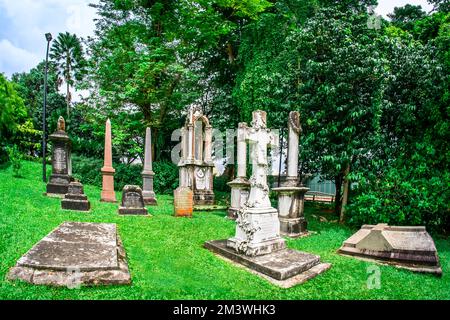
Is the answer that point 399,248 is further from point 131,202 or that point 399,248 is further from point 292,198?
point 131,202

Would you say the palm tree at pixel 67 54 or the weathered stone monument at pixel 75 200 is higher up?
the palm tree at pixel 67 54

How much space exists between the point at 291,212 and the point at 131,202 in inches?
212

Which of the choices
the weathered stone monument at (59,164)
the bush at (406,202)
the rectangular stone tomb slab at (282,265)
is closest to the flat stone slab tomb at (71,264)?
the rectangular stone tomb slab at (282,265)

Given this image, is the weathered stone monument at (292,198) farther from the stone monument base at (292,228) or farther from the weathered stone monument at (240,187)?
the weathered stone monument at (240,187)

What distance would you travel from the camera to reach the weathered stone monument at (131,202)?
29.5 feet

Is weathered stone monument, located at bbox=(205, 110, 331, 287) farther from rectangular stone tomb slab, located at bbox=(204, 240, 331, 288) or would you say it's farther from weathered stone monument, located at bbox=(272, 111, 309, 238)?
weathered stone monument, located at bbox=(272, 111, 309, 238)

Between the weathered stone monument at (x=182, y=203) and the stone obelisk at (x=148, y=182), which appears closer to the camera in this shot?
the weathered stone monument at (x=182, y=203)

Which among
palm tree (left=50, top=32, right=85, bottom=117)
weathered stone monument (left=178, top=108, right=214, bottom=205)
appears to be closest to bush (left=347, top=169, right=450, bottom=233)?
weathered stone monument (left=178, top=108, right=214, bottom=205)

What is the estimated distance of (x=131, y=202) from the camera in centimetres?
912

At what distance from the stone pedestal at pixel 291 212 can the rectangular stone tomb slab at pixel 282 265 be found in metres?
2.38

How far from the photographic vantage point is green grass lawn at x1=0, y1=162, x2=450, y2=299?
3621 mm

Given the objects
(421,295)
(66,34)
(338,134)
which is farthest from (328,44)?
(66,34)

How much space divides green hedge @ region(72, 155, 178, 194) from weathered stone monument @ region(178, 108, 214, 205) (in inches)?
157

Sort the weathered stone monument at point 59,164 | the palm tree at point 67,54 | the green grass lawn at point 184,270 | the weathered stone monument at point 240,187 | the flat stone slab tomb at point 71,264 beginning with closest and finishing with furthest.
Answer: the flat stone slab tomb at point 71,264, the green grass lawn at point 184,270, the weathered stone monument at point 240,187, the weathered stone monument at point 59,164, the palm tree at point 67,54
